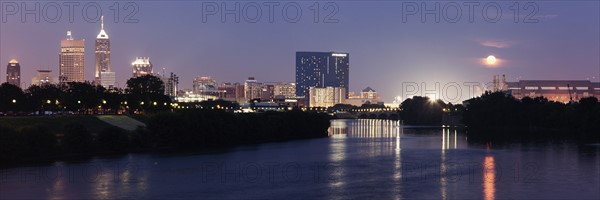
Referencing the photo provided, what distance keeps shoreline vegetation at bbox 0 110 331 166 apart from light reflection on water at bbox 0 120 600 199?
10.8ft

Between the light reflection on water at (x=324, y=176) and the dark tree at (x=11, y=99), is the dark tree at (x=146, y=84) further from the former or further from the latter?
the light reflection on water at (x=324, y=176)

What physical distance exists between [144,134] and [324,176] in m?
21.8

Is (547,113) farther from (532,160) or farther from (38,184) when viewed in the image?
(38,184)

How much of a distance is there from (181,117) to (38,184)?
80.7ft

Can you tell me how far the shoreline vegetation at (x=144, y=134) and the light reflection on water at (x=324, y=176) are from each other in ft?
10.8

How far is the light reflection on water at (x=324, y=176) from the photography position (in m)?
34.9

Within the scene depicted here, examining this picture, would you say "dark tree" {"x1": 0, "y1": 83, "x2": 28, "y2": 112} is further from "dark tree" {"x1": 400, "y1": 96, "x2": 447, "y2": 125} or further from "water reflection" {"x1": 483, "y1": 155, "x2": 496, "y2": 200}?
"dark tree" {"x1": 400, "y1": 96, "x2": 447, "y2": 125}

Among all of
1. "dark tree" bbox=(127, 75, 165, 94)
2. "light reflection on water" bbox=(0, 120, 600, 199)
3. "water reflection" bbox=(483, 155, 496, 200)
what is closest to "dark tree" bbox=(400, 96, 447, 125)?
"dark tree" bbox=(127, 75, 165, 94)

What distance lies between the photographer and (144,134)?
192 feet

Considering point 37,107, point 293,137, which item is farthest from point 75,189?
point 37,107

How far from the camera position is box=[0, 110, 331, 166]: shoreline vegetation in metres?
48.2

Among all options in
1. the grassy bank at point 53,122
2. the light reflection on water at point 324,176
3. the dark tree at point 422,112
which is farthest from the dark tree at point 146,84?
the light reflection on water at point 324,176

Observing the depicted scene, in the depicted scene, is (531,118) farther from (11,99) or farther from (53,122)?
→ (11,99)

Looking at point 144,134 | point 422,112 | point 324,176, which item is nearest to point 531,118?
point 422,112
